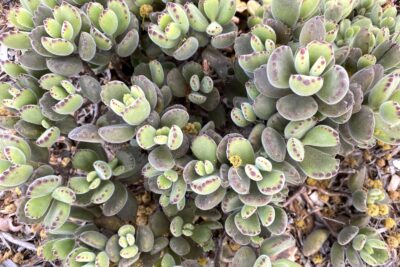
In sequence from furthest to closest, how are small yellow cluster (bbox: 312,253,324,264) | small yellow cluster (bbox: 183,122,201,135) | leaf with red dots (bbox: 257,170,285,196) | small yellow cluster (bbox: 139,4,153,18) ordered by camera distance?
small yellow cluster (bbox: 312,253,324,264) → small yellow cluster (bbox: 139,4,153,18) → small yellow cluster (bbox: 183,122,201,135) → leaf with red dots (bbox: 257,170,285,196)

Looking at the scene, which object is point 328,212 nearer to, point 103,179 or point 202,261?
point 202,261

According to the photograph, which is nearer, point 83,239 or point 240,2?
point 83,239

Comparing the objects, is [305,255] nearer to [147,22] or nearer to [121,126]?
[121,126]

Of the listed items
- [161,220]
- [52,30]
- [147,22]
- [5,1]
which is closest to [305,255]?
[161,220]

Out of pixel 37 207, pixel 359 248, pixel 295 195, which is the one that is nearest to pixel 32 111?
pixel 37 207

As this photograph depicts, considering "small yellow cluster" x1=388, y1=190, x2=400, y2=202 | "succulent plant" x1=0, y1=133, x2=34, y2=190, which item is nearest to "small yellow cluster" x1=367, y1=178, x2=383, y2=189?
"small yellow cluster" x1=388, y1=190, x2=400, y2=202

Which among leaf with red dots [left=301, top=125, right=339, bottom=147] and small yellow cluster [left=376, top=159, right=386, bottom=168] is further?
small yellow cluster [left=376, top=159, right=386, bottom=168]

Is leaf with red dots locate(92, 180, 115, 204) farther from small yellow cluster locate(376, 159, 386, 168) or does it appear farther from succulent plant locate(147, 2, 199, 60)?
small yellow cluster locate(376, 159, 386, 168)

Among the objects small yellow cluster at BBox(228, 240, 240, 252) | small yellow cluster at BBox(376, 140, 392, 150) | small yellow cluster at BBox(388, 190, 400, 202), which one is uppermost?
small yellow cluster at BBox(376, 140, 392, 150)

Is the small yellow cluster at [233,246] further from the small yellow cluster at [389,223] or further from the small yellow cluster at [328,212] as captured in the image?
the small yellow cluster at [389,223]
